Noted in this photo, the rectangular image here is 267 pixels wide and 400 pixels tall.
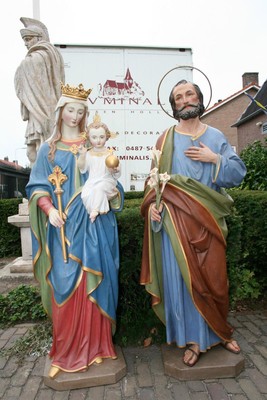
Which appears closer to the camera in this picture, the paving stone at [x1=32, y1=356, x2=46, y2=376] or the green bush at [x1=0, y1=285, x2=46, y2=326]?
the paving stone at [x1=32, y1=356, x2=46, y2=376]

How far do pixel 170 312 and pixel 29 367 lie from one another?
135 cm

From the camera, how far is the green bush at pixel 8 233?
7.29 meters

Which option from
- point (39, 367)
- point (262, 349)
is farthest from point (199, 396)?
point (39, 367)

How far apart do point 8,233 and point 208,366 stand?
5.96 m

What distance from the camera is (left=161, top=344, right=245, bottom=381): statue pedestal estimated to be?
248 centimetres

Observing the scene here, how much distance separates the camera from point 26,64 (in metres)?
4.81

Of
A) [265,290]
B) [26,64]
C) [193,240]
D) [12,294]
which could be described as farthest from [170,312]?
[26,64]

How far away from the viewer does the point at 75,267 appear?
2.43 m

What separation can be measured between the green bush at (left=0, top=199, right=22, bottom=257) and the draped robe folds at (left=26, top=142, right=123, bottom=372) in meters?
5.13

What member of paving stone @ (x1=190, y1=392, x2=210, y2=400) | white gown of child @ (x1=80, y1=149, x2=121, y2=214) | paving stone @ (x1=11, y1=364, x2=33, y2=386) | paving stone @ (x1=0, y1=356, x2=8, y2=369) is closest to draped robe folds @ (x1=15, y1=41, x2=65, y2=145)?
white gown of child @ (x1=80, y1=149, x2=121, y2=214)

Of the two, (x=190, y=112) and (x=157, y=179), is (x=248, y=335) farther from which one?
(x=190, y=112)

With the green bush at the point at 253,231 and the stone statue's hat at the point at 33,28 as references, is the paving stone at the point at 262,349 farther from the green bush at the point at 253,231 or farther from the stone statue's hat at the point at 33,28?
the stone statue's hat at the point at 33,28

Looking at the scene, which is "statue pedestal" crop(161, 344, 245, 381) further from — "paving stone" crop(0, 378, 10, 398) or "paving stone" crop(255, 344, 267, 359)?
"paving stone" crop(0, 378, 10, 398)

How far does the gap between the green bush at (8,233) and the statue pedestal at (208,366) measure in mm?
5567
